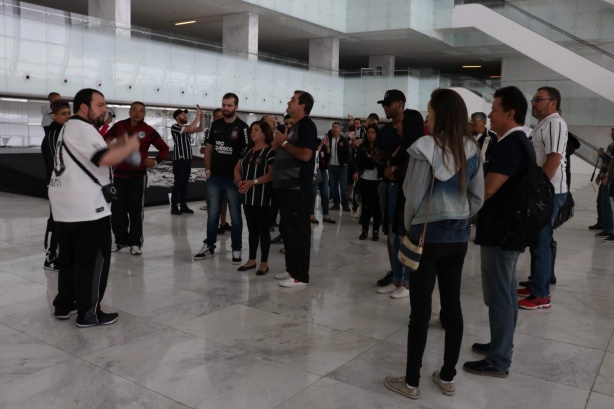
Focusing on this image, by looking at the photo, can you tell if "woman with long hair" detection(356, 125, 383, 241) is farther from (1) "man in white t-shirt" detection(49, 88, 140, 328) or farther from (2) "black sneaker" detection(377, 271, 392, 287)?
(1) "man in white t-shirt" detection(49, 88, 140, 328)

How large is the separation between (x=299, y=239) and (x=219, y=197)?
1.38 meters

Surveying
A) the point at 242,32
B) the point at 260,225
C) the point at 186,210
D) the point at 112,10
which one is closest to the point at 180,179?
the point at 186,210

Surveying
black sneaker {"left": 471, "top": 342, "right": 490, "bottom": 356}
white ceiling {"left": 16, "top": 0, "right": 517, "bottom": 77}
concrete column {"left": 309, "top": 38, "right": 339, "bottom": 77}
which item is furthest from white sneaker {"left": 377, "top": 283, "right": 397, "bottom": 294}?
concrete column {"left": 309, "top": 38, "right": 339, "bottom": 77}

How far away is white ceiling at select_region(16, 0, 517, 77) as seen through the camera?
19266 mm

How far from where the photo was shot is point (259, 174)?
17.4 ft

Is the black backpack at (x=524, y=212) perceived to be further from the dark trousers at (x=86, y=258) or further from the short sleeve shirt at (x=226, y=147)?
the short sleeve shirt at (x=226, y=147)

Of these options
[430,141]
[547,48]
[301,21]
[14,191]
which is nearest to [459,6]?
[547,48]

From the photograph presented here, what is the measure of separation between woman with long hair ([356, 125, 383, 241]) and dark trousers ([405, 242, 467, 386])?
4.24 metres

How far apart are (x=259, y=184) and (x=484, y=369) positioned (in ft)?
9.33

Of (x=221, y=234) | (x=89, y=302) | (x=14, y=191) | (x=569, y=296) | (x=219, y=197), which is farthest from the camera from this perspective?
(x=14, y=191)

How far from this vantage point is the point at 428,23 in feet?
73.7

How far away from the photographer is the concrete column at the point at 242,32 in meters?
19.5

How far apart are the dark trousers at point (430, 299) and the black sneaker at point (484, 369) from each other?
1.06ft

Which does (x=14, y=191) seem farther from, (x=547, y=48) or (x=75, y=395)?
(x=547, y=48)
